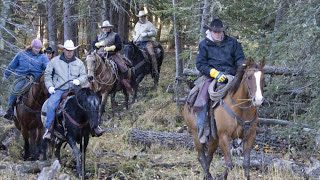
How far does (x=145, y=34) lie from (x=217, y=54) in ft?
29.9

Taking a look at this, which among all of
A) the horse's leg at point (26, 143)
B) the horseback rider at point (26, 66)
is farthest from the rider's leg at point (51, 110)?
the horse's leg at point (26, 143)

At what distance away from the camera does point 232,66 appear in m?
7.95

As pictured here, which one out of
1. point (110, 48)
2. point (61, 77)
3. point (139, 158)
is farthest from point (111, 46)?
point (61, 77)

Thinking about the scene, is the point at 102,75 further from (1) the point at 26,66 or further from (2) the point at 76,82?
(2) the point at 76,82

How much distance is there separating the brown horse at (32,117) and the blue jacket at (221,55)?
3437 millimetres

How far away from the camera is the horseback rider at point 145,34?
55.0 feet

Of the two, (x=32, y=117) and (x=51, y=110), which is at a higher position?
(x=51, y=110)

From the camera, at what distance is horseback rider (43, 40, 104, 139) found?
8.33m

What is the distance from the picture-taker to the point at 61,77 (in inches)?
337

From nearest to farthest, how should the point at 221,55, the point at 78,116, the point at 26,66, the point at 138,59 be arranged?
the point at 221,55, the point at 78,116, the point at 26,66, the point at 138,59

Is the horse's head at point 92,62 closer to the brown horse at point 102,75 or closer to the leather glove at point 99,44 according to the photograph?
the brown horse at point 102,75

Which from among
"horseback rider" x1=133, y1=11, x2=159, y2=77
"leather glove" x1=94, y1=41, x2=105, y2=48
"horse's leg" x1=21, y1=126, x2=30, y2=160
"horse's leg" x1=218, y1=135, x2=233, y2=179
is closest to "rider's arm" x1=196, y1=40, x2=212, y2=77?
"horse's leg" x1=218, y1=135, x2=233, y2=179

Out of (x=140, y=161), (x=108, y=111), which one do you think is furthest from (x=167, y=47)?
(x=140, y=161)

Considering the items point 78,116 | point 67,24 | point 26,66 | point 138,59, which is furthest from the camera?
point 138,59
